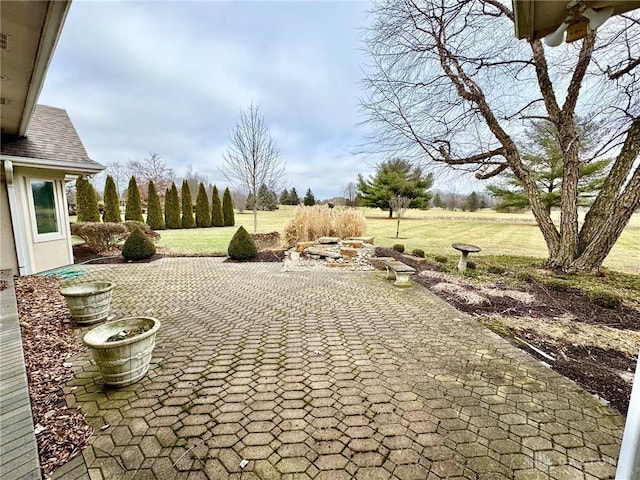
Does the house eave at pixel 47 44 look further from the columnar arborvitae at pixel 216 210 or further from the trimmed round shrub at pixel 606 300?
the columnar arborvitae at pixel 216 210

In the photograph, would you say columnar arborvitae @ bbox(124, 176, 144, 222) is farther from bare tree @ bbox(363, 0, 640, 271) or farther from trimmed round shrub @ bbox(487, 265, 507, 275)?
trimmed round shrub @ bbox(487, 265, 507, 275)

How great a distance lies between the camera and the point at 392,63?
7629mm

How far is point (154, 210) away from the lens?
18.2 metres

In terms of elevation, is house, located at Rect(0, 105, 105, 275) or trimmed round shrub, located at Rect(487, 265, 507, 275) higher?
house, located at Rect(0, 105, 105, 275)

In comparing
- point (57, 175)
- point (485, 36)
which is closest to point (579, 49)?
point (485, 36)

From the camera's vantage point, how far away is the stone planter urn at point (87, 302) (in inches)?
143

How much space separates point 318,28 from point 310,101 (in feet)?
15.6

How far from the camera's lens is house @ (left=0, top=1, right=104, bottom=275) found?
328 cm

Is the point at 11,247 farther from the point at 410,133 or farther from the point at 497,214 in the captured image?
the point at 497,214

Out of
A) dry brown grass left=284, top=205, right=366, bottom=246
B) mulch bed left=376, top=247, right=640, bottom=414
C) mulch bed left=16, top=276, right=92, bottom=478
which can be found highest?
dry brown grass left=284, top=205, right=366, bottom=246

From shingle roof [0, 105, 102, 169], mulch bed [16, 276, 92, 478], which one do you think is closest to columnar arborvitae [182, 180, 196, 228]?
shingle roof [0, 105, 102, 169]

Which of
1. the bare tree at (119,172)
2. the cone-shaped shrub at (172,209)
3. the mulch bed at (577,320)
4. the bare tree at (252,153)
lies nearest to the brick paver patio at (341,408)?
the mulch bed at (577,320)

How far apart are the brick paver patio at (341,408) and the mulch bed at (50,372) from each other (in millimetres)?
98

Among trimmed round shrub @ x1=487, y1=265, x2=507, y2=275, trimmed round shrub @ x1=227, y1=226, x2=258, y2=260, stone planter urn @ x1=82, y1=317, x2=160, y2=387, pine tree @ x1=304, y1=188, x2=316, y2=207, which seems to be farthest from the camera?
pine tree @ x1=304, y1=188, x2=316, y2=207
